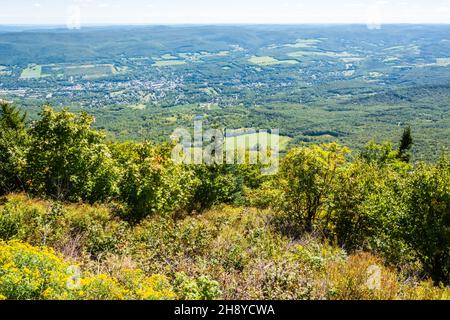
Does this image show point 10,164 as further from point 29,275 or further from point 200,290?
point 200,290

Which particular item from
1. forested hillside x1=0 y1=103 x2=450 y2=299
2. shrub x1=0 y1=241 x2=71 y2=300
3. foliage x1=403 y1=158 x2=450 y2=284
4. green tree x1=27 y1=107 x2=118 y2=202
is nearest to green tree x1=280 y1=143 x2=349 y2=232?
forested hillside x1=0 y1=103 x2=450 y2=299

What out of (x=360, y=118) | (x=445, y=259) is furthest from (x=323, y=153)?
(x=360, y=118)

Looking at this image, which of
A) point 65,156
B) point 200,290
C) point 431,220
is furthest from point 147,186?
point 431,220

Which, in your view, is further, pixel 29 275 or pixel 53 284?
pixel 29 275

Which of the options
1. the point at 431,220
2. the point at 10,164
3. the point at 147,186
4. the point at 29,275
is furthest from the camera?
the point at 10,164

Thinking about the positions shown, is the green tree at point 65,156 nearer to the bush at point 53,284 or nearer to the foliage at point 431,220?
the bush at point 53,284

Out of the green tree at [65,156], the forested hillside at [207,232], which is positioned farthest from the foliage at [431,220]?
the green tree at [65,156]
